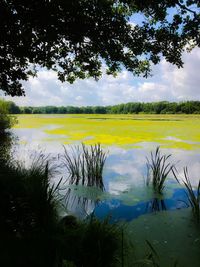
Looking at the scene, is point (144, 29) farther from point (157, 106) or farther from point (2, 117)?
point (157, 106)

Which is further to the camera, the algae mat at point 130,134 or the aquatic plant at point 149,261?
the algae mat at point 130,134

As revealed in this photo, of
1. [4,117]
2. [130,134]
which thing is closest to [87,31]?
[130,134]

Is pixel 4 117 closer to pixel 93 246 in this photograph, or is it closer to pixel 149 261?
pixel 93 246

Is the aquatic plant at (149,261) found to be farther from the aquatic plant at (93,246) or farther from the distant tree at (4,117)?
the distant tree at (4,117)

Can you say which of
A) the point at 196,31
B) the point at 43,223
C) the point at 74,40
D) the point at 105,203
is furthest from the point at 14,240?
the point at 196,31

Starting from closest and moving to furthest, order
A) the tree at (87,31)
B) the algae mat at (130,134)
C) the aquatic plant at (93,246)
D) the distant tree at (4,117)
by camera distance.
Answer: the aquatic plant at (93,246) → the tree at (87,31) → the algae mat at (130,134) → the distant tree at (4,117)

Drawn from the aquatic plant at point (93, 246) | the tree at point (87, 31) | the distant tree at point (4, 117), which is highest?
the tree at point (87, 31)

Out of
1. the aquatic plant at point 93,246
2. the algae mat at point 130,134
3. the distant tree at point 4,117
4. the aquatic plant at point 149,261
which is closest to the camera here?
the aquatic plant at point 149,261

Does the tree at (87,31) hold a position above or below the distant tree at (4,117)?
above

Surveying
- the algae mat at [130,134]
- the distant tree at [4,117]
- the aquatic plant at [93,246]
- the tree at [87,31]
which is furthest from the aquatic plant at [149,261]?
the distant tree at [4,117]

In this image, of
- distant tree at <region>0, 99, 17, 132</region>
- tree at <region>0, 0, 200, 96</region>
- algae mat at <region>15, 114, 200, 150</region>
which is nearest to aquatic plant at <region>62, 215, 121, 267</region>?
tree at <region>0, 0, 200, 96</region>

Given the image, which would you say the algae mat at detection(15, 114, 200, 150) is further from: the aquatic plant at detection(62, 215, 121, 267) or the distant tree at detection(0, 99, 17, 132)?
the aquatic plant at detection(62, 215, 121, 267)

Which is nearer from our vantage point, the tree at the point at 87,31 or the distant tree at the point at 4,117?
the tree at the point at 87,31

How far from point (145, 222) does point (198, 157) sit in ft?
17.2
